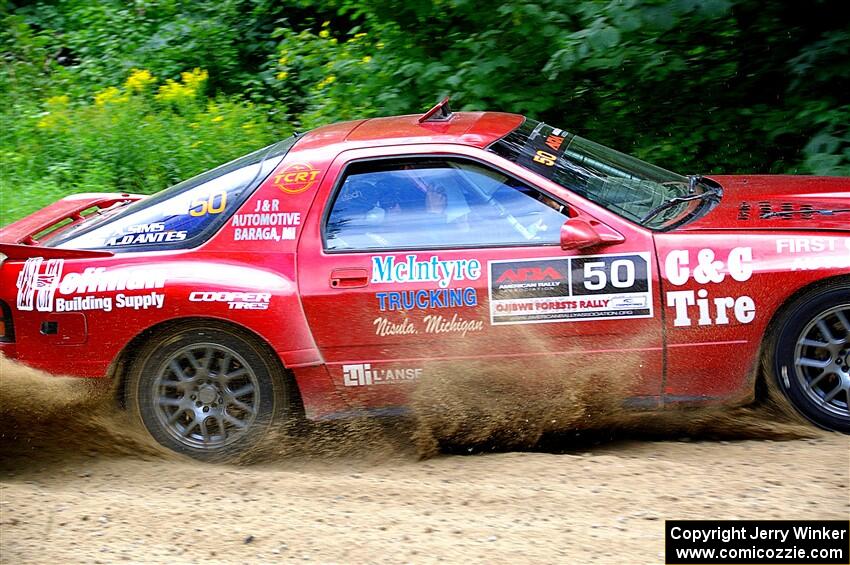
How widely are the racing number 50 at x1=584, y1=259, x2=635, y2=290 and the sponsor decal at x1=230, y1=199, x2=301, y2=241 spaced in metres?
1.42

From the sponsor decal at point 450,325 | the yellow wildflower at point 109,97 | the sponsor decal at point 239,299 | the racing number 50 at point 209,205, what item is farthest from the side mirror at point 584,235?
the yellow wildflower at point 109,97

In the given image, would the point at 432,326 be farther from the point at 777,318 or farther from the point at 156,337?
the point at 777,318

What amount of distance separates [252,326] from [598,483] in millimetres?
1785

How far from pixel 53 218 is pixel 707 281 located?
11.9ft

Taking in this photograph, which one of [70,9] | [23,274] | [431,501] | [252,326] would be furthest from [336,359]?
[70,9]

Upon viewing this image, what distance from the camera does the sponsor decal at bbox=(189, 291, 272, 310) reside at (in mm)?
4824

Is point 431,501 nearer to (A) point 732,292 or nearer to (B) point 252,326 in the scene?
(B) point 252,326

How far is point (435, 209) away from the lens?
15.9 ft

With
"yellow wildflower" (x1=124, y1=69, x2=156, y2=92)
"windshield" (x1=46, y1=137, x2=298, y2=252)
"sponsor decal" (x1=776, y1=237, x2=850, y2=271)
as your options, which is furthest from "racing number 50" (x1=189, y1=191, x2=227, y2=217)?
"yellow wildflower" (x1=124, y1=69, x2=156, y2=92)

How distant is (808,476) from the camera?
13.5 feet

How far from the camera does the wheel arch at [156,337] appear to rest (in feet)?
16.1

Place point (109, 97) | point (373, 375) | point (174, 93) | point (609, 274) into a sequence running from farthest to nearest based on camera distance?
1. point (174, 93)
2. point (109, 97)
3. point (373, 375)
4. point (609, 274)

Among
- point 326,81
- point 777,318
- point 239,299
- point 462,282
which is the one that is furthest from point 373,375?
point 326,81

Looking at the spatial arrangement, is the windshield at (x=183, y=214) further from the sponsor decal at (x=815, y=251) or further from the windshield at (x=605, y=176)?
the sponsor decal at (x=815, y=251)
